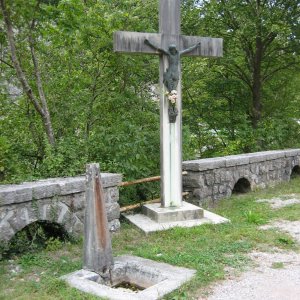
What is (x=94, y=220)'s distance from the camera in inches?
167

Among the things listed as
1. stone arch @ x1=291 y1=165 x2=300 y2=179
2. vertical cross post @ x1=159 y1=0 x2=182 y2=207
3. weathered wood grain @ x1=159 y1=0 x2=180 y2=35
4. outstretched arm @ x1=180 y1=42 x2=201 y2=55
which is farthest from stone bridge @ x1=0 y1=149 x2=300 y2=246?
stone arch @ x1=291 y1=165 x2=300 y2=179

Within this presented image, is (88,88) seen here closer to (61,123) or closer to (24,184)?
(61,123)

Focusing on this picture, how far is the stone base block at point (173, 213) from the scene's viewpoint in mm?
6273

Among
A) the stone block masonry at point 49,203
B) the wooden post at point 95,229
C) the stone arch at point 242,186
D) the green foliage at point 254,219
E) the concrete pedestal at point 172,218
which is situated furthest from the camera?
the stone arch at point 242,186

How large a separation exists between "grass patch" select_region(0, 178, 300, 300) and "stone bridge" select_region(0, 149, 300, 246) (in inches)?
14.5

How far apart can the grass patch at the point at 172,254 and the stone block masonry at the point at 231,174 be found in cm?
144

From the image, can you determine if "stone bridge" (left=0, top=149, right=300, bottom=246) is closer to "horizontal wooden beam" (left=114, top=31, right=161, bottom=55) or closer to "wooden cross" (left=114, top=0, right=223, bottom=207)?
"wooden cross" (left=114, top=0, right=223, bottom=207)

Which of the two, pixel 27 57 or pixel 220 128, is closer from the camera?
pixel 27 57

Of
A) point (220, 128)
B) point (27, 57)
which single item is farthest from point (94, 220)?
point (220, 128)

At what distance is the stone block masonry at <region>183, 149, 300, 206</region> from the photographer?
26.3 ft

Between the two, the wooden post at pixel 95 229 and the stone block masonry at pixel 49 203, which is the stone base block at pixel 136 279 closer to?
the wooden post at pixel 95 229

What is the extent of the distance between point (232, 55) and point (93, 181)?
9.62m

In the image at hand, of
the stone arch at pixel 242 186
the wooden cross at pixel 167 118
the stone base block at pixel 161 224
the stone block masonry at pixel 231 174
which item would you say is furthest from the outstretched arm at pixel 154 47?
the stone arch at pixel 242 186

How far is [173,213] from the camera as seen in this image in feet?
20.8
